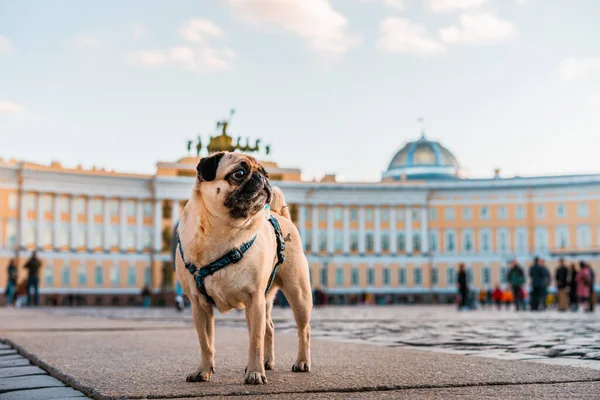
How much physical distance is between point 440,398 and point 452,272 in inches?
3205

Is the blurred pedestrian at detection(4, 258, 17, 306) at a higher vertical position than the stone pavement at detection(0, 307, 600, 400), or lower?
higher

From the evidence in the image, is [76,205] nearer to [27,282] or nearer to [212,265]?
[27,282]

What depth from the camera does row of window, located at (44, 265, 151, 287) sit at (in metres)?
72.3

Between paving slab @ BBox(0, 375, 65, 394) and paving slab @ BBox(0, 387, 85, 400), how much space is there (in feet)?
0.48

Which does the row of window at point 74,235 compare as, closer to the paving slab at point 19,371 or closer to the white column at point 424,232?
the white column at point 424,232

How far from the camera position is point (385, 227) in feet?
280

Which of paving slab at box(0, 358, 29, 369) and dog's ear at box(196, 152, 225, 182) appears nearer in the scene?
dog's ear at box(196, 152, 225, 182)

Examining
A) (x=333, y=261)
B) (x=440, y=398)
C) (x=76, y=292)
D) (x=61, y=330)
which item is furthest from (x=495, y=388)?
(x=333, y=261)

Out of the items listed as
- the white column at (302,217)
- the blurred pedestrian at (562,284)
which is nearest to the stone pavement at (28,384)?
the blurred pedestrian at (562,284)

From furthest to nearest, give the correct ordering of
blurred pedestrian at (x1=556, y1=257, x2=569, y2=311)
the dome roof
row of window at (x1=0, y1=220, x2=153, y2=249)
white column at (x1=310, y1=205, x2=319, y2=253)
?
the dome roof < white column at (x1=310, y1=205, x2=319, y2=253) < row of window at (x1=0, y1=220, x2=153, y2=249) < blurred pedestrian at (x1=556, y1=257, x2=569, y2=311)

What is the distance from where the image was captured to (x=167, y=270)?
76.6 m

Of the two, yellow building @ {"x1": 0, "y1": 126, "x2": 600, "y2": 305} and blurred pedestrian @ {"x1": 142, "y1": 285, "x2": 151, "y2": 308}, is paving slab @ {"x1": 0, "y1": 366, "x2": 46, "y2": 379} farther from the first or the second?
yellow building @ {"x1": 0, "y1": 126, "x2": 600, "y2": 305}

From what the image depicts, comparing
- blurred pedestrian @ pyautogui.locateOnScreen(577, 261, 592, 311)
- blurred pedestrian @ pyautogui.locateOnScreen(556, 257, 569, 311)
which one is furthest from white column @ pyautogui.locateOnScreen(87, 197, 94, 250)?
blurred pedestrian @ pyautogui.locateOnScreen(577, 261, 592, 311)

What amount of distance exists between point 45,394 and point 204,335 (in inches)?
35.2
